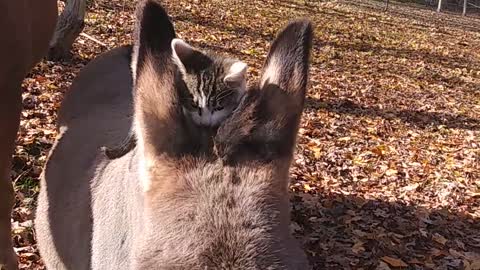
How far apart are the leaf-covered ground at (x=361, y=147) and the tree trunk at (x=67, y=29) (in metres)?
0.22

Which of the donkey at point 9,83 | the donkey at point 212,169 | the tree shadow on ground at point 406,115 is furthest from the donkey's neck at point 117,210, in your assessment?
the tree shadow on ground at point 406,115

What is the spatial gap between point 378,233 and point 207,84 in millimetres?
4494

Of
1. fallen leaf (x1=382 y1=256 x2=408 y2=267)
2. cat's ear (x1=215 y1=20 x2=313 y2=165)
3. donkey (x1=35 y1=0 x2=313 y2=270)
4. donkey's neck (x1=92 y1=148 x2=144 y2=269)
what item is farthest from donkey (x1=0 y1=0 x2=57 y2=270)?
fallen leaf (x1=382 y1=256 x2=408 y2=267)

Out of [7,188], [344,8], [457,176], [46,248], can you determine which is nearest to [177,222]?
[46,248]

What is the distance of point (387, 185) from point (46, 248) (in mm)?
4389

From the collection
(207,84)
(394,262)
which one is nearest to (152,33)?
(207,84)

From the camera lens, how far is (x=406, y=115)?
36.0 ft

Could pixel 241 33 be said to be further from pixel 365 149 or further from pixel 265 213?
pixel 265 213

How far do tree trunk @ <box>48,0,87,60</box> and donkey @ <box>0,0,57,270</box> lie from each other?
433 cm

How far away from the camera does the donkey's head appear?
186cm

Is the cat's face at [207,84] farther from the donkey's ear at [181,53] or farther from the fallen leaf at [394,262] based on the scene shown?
the fallen leaf at [394,262]

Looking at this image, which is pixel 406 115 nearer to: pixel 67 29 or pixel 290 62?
pixel 67 29

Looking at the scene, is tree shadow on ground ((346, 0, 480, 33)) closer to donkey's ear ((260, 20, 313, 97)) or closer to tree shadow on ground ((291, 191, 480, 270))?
tree shadow on ground ((291, 191, 480, 270))

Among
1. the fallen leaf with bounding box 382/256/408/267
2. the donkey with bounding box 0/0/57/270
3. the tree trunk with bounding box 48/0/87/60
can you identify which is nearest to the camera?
the donkey with bounding box 0/0/57/270
